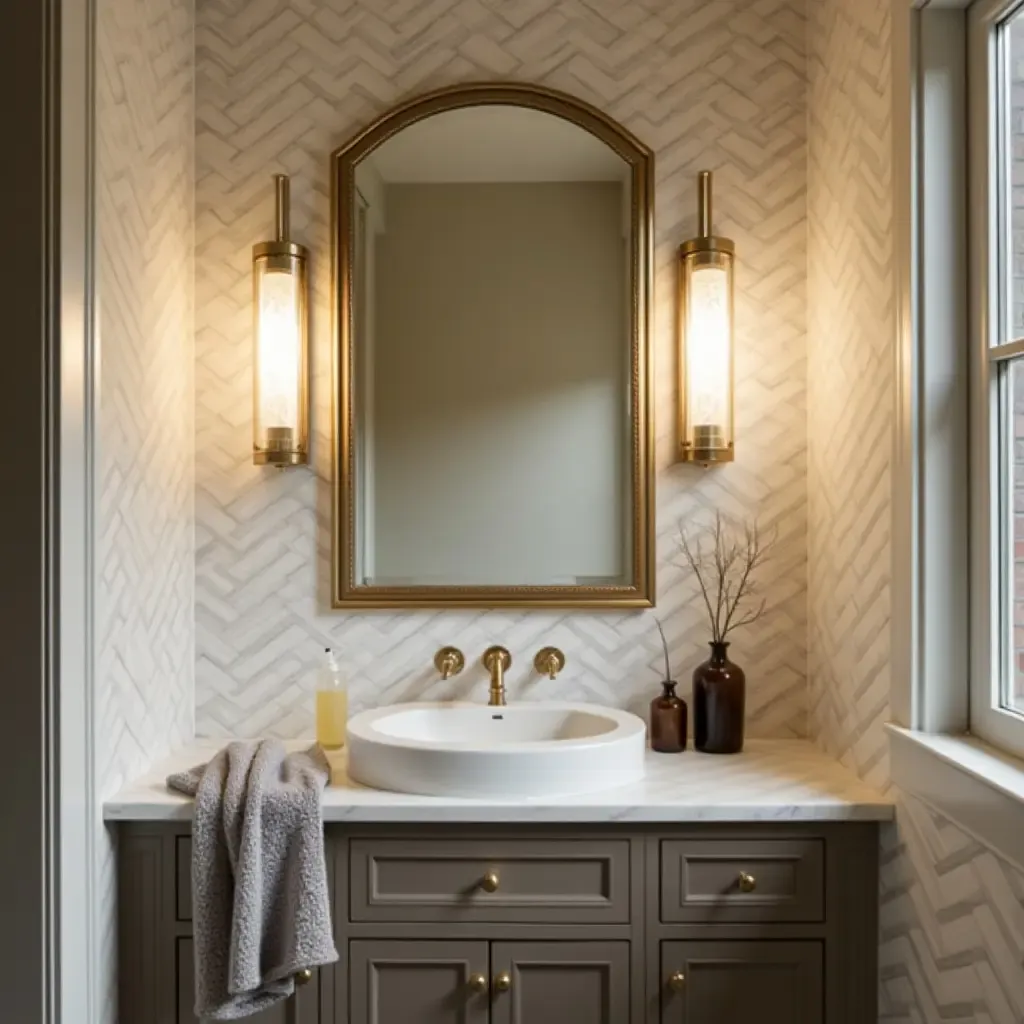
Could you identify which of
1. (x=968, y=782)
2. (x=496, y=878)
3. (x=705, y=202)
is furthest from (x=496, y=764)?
(x=705, y=202)

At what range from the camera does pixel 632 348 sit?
209cm

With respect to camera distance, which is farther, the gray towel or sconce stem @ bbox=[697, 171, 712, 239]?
sconce stem @ bbox=[697, 171, 712, 239]

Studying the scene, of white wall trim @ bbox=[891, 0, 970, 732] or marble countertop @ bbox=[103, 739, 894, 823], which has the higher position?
white wall trim @ bbox=[891, 0, 970, 732]

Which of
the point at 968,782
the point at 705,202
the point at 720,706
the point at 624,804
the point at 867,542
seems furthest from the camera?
the point at 705,202

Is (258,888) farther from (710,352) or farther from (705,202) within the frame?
(705,202)

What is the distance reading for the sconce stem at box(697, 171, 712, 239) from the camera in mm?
2057

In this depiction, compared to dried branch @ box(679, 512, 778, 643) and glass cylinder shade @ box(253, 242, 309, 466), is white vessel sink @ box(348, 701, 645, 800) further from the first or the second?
glass cylinder shade @ box(253, 242, 309, 466)

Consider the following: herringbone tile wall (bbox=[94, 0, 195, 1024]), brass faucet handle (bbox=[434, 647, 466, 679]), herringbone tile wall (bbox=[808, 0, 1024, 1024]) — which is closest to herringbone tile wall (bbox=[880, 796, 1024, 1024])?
herringbone tile wall (bbox=[808, 0, 1024, 1024])

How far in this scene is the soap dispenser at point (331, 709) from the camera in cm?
198

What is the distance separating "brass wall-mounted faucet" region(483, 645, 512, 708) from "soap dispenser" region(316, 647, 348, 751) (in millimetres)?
307

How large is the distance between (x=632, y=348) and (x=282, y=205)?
815mm

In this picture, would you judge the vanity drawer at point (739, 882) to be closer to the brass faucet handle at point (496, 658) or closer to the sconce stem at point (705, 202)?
the brass faucet handle at point (496, 658)

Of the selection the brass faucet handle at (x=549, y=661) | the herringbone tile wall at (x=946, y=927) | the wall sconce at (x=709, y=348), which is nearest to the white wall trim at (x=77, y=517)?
the brass faucet handle at (x=549, y=661)

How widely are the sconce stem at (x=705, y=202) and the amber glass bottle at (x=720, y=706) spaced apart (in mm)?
882
